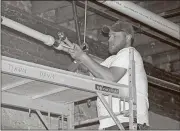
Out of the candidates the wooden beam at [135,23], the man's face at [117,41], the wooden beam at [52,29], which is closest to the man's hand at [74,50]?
the man's face at [117,41]

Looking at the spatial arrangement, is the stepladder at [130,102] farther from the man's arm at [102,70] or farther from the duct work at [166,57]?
the duct work at [166,57]

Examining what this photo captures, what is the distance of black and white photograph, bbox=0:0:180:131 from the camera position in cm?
265

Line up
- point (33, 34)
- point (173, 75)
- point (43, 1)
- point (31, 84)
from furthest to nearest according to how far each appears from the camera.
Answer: point (173, 75)
point (43, 1)
point (33, 34)
point (31, 84)

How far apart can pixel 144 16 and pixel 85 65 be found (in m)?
1.02

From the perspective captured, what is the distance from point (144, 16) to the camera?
11.7 feet

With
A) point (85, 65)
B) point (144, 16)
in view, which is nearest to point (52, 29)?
point (144, 16)

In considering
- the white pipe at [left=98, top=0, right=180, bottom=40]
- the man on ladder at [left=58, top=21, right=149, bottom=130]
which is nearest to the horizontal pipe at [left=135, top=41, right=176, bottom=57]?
the white pipe at [left=98, top=0, right=180, bottom=40]

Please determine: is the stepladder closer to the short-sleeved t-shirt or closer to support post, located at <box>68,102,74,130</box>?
the short-sleeved t-shirt

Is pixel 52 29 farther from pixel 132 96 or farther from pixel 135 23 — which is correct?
pixel 132 96

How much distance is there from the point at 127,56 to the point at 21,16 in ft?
3.54

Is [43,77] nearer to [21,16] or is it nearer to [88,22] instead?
[21,16]

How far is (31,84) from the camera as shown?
2633 mm

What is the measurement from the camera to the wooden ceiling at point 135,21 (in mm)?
3969

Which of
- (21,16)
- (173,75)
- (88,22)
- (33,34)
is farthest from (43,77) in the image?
(173,75)
